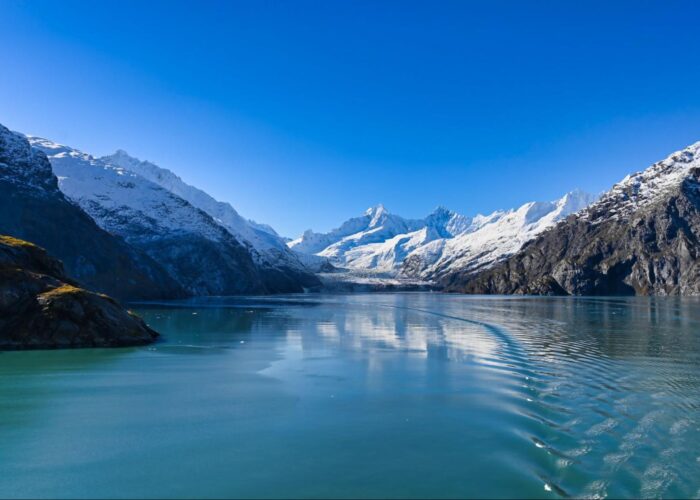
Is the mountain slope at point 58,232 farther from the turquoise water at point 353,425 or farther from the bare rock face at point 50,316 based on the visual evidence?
the turquoise water at point 353,425

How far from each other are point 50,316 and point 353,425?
39.1 meters

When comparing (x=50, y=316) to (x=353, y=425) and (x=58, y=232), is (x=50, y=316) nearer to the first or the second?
(x=353, y=425)

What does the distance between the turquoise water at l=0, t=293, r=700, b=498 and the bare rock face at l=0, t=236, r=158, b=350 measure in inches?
174

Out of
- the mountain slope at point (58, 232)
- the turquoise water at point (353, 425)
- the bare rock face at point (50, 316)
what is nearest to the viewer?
the turquoise water at point (353, 425)

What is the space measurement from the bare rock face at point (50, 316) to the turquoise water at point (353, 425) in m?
4.42

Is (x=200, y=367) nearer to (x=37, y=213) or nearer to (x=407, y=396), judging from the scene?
(x=407, y=396)

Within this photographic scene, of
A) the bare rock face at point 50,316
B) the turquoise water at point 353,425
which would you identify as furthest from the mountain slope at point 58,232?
the turquoise water at point 353,425

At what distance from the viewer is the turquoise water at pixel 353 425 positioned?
1530cm

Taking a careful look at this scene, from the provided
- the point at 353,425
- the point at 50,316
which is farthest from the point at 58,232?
the point at 353,425

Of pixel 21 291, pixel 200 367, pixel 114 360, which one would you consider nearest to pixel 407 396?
pixel 200 367

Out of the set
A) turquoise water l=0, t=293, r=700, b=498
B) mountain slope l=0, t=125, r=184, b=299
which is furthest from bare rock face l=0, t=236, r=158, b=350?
mountain slope l=0, t=125, r=184, b=299

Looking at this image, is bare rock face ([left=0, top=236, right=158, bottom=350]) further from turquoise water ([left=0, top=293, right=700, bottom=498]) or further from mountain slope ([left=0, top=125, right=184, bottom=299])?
mountain slope ([left=0, top=125, right=184, bottom=299])

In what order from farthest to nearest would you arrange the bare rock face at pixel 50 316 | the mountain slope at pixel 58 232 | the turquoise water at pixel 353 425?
1. the mountain slope at pixel 58 232
2. the bare rock face at pixel 50 316
3. the turquoise water at pixel 353 425

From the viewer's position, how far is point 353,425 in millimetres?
21312
